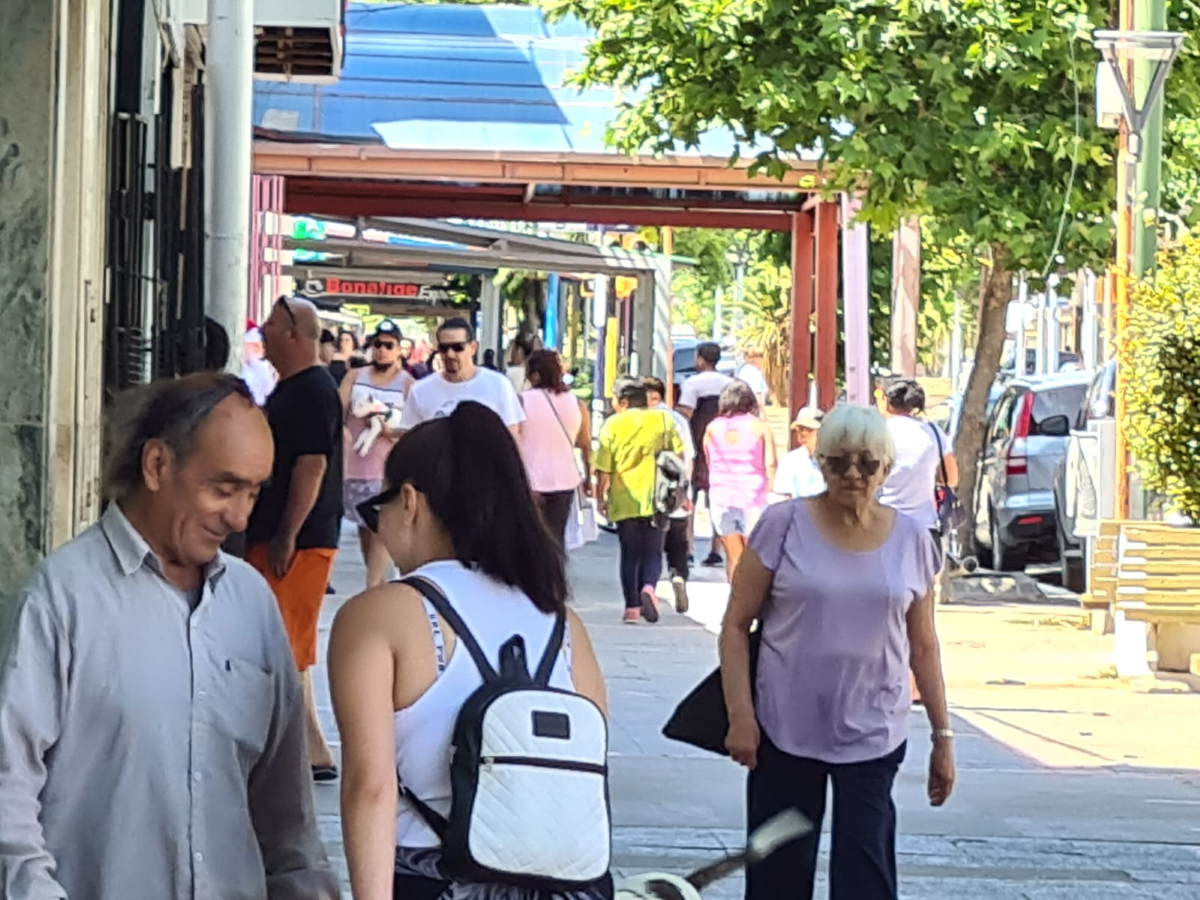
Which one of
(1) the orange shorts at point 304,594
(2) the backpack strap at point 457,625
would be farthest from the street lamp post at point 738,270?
(2) the backpack strap at point 457,625

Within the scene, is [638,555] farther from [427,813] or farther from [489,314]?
[489,314]

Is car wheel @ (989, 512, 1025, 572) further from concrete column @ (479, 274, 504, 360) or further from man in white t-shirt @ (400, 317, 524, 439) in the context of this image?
concrete column @ (479, 274, 504, 360)

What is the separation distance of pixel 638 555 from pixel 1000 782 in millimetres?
5489

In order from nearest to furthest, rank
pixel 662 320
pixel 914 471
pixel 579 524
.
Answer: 1. pixel 914 471
2. pixel 579 524
3. pixel 662 320

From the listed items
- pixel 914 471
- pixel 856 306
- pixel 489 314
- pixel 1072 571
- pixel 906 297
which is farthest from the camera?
pixel 489 314

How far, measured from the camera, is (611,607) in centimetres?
1648

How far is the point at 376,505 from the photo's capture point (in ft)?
12.5

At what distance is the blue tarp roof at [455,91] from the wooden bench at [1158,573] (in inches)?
281

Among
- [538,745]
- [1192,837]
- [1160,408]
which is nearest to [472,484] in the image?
[538,745]

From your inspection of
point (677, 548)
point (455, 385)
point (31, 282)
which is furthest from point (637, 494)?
point (31, 282)

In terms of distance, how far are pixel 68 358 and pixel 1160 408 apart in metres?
9.16

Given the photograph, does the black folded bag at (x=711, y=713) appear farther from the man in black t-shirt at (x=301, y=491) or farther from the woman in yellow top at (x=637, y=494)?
the woman in yellow top at (x=637, y=494)

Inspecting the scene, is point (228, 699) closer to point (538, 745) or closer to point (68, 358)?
point (538, 745)

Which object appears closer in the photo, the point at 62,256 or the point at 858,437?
the point at 858,437
